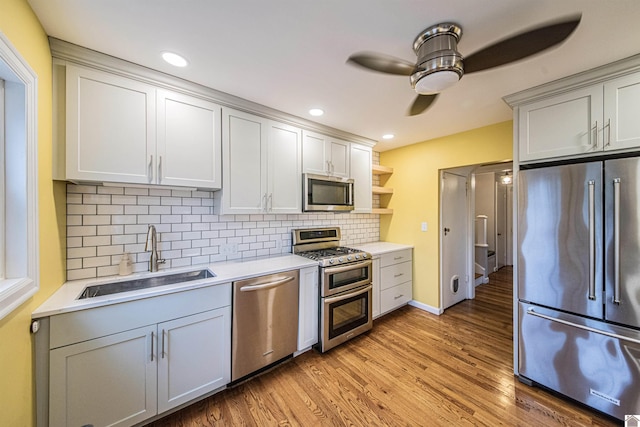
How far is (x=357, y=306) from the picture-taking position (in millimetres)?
2691

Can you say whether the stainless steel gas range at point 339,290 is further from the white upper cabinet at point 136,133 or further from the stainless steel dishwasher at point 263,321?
the white upper cabinet at point 136,133

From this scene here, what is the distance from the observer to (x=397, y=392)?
190cm

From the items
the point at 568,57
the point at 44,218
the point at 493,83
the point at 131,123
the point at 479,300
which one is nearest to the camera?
the point at 44,218

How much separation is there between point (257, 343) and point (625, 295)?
8.73ft

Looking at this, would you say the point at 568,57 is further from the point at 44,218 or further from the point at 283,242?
the point at 44,218

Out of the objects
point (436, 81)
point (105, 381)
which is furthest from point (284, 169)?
point (105, 381)

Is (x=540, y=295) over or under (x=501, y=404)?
over

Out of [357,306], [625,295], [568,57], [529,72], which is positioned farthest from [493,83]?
[357,306]

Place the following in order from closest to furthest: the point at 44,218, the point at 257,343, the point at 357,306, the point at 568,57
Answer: the point at 44,218 → the point at 568,57 → the point at 257,343 → the point at 357,306

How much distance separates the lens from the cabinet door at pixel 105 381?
129 centimetres

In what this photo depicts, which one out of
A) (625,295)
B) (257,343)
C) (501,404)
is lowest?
(501,404)

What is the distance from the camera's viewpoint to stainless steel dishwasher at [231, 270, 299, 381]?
189cm

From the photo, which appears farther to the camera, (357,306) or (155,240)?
(357,306)

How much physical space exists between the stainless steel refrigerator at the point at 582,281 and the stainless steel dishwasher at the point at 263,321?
2002mm
